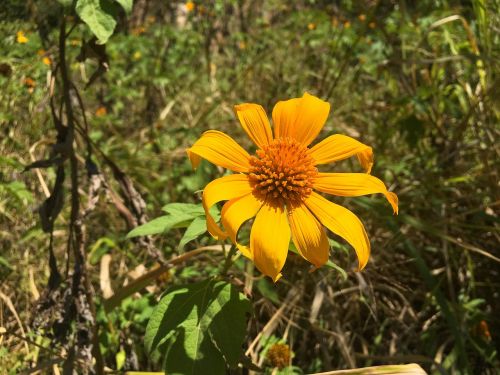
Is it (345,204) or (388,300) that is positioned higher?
(345,204)

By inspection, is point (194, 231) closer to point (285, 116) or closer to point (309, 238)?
point (309, 238)

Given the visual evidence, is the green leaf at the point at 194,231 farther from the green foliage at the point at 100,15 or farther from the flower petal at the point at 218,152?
the green foliage at the point at 100,15

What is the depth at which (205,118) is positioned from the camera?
113 inches

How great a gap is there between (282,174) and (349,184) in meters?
0.18

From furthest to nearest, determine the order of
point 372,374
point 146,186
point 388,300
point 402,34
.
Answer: point 402,34 → point 146,186 → point 388,300 → point 372,374

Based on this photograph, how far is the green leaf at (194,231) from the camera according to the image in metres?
1.00

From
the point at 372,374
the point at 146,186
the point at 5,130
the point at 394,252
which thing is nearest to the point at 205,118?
the point at 146,186

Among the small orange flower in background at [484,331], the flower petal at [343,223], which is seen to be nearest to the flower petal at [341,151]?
the flower petal at [343,223]

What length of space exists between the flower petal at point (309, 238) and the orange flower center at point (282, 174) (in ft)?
0.19

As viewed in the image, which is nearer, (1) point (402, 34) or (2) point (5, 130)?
(2) point (5, 130)

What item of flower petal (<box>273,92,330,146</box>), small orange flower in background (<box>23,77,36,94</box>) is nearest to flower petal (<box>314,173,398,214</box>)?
flower petal (<box>273,92,330,146</box>)

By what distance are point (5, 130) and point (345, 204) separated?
1.56 m

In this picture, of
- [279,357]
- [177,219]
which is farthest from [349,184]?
[279,357]

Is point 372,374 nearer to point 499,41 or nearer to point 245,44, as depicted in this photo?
point 499,41
